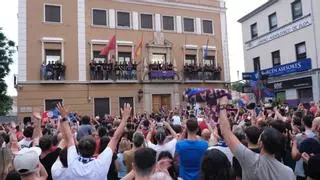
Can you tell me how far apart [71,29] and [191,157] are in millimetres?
22489

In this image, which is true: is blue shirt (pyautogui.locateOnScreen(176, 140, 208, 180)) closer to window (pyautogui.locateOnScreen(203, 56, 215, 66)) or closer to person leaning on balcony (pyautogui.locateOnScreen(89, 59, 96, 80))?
person leaning on balcony (pyautogui.locateOnScreen(89, 59, 96, 80))

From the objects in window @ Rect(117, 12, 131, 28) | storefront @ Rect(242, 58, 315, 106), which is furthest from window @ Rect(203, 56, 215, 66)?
window @ Rect(117, 12, 131, 28)

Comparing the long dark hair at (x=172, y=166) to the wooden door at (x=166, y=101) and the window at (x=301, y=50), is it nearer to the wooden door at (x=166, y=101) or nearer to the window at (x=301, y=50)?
the window at (x=301, y=50)

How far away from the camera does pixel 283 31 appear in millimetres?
26641

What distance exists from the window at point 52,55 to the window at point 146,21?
6720 mm

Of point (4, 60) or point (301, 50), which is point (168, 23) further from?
point (4, 60)

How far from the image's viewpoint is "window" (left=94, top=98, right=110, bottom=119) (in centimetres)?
2669

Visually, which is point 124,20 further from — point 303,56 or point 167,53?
point 303,56

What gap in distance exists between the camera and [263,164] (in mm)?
3795

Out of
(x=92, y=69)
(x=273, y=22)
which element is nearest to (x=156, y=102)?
(x=92, y=69)

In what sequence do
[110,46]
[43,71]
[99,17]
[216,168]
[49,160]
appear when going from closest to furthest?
[216,168], [49,160], [110,46], [43,71], [99,17]

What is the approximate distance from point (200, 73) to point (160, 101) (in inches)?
159

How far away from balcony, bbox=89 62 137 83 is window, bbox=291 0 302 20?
11.7 meters

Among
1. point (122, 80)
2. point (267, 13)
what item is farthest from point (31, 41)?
point (267, 13)
